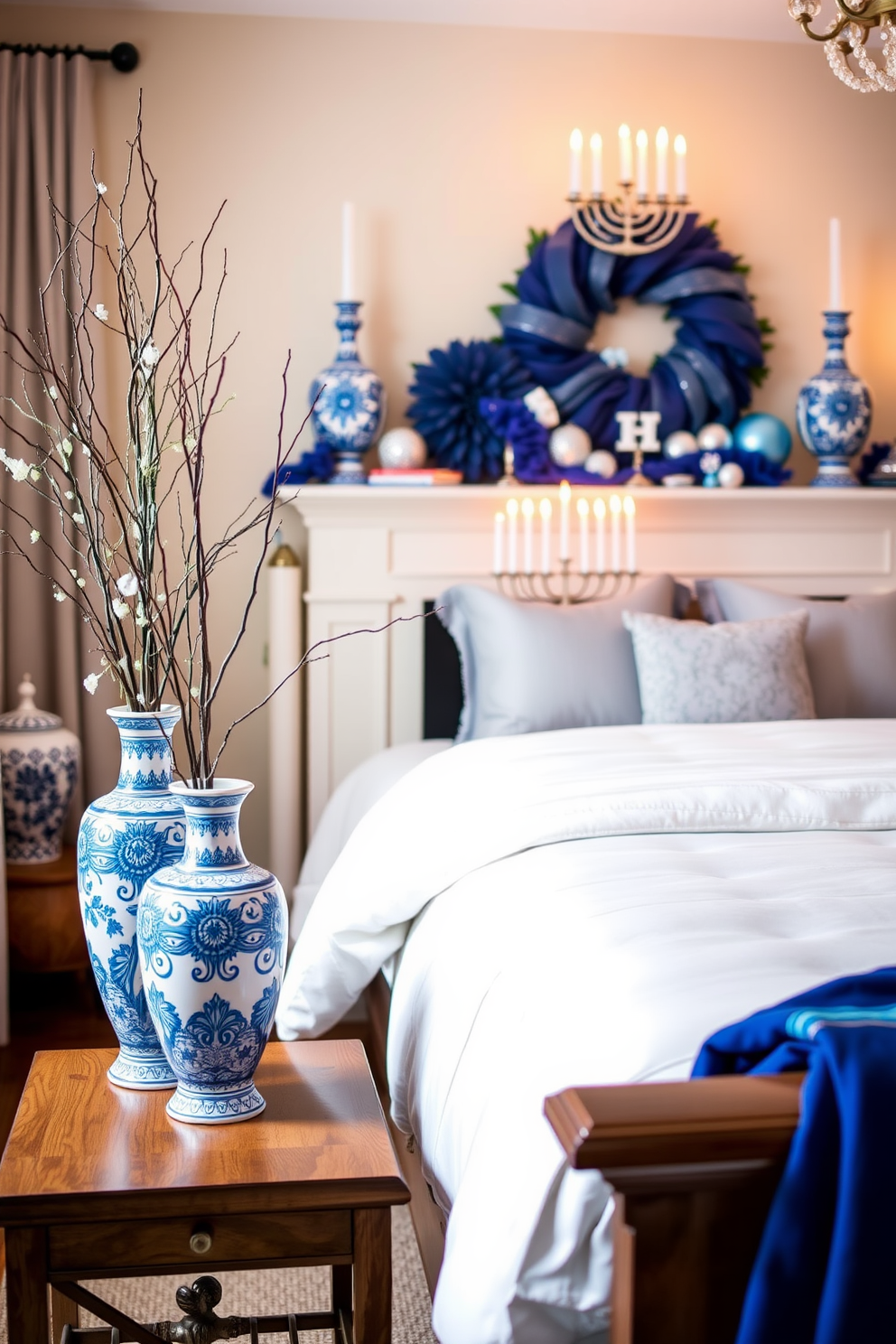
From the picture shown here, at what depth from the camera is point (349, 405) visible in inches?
132

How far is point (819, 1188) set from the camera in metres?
0.99

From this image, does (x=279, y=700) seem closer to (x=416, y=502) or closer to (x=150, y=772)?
(x=416, y=502)

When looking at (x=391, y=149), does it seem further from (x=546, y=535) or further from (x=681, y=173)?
(x=546, y=535)

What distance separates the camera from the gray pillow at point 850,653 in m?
3.05

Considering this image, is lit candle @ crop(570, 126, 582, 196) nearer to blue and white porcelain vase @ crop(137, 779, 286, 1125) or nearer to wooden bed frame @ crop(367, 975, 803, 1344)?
blue and white porcelain vase @ crop(137, 779, 286, 1125)

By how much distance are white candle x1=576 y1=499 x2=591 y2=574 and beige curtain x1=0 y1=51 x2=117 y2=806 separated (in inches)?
51.8

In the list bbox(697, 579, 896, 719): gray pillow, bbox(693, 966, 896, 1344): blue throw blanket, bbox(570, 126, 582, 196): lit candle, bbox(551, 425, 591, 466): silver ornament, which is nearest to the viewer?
bbox(693, 966, 896, 1344): blue throw blanket

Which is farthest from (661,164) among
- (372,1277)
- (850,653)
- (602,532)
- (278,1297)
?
(372,1277)

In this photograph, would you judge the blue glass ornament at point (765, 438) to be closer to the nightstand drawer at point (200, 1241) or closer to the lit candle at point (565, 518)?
the lit candle at point (565, 518)

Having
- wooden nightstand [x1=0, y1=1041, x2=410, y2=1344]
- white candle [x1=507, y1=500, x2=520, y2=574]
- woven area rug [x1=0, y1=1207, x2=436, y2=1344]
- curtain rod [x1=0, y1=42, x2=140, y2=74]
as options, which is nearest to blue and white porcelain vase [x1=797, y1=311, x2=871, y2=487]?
white candle [x1=507, y1=500, x2=520, y2=574]

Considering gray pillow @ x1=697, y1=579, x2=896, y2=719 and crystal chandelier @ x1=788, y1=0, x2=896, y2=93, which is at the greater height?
crystal chandelier @ x1=788, y1=0, x2=896, y2=93

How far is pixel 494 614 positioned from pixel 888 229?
1.80 metres

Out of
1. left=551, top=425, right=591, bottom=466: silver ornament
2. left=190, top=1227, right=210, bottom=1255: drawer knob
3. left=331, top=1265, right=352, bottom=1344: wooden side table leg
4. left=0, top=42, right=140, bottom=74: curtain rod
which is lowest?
left=331, top=1265, right=352, bottom=1344: wooden side table leg

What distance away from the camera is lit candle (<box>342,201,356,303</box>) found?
11.0 ft
